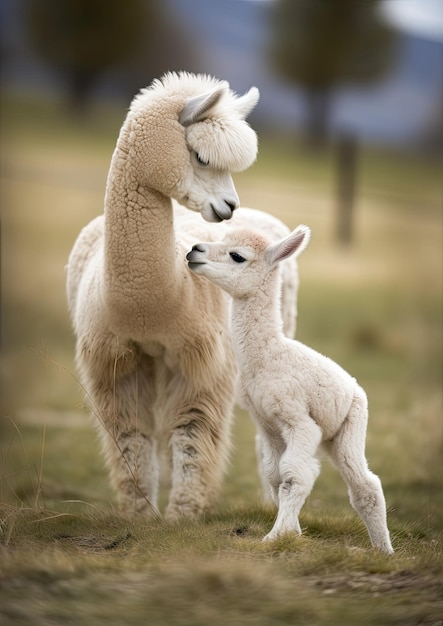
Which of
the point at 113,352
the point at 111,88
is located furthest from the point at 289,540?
the point at 111,88

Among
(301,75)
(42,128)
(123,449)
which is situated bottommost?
(123,449)

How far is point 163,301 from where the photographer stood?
4.59 m

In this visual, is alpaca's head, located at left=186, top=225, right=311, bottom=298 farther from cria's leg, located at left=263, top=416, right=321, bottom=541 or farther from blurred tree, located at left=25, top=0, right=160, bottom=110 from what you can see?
blurred tree, located at left=25, top=0, right=160, bottom=110

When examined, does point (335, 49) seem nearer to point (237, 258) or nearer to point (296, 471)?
point (237, 258)

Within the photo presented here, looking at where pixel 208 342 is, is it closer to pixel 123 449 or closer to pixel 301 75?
pixel 123 449

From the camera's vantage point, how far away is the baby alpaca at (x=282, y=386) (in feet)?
13.2

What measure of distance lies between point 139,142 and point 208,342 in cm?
102

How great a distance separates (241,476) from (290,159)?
2684 centimetres

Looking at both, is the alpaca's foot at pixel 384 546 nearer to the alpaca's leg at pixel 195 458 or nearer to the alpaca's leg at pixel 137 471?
the alpaca's leg at pixel 195 458

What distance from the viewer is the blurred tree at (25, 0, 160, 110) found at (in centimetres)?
Answer: 3781

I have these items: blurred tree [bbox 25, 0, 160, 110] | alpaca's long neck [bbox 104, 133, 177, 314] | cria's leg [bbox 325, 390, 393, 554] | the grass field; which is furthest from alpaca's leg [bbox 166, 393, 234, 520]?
blurred tree [bbox 25, 0, 160, 110]

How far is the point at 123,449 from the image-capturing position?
510cm

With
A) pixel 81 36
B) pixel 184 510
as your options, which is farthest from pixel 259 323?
pixel 81 36

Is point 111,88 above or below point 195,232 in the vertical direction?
above
